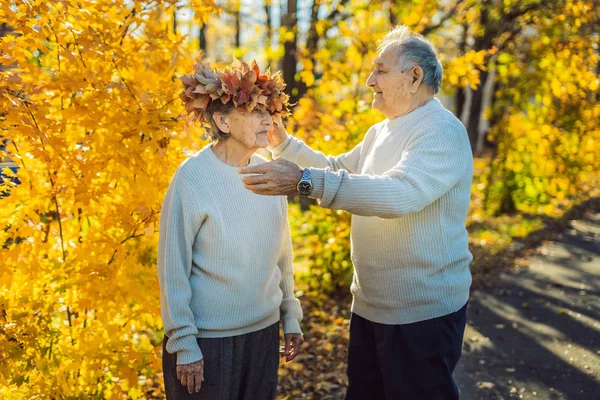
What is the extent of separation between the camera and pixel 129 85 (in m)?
2.73

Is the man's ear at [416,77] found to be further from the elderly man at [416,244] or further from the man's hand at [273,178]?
the man's hand at [273,178]

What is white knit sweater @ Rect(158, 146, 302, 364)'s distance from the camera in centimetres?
217

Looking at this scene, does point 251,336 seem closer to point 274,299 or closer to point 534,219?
point 274,299

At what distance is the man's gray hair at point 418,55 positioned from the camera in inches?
93.0

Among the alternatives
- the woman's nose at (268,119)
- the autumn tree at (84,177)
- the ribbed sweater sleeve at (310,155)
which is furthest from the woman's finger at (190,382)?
the ribbed sweater sleeve at (310,155)

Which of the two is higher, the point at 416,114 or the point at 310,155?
the point at 416,114

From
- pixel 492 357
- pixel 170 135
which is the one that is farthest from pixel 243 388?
pixel 492 357

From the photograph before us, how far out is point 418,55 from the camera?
236 centimetres

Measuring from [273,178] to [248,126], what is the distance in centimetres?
42

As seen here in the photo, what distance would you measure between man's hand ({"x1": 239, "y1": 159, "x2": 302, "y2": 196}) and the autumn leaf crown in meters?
0.39

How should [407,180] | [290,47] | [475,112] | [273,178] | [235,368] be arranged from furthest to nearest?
[475,112] < [290,47] < [235,368] < [407,180] < [273,178]

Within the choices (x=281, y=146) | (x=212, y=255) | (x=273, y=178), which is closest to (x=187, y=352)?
(x=212, y=255)

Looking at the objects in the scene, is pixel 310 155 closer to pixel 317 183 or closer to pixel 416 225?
pixel 416 225

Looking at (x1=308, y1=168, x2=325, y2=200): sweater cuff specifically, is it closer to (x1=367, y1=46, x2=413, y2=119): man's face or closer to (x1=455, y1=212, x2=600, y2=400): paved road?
→ (x1=367, y1=46, x2=413, y2=119): man's face
